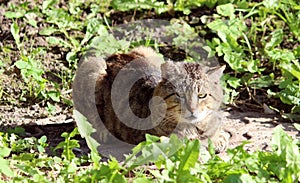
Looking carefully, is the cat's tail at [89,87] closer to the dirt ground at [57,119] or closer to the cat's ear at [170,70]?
the dirt ground at [57,119]

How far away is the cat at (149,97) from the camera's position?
5465 mm

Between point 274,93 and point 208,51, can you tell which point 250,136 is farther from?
point 208,51

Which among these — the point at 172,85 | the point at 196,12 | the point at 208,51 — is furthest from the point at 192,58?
the point at 172,85

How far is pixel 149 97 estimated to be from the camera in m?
5.68

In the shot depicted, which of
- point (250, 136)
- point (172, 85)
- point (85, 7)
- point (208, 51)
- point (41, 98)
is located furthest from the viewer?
point (85, 7)

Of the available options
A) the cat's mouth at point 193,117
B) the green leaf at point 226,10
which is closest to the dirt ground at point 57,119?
the cat's mouth at point 193,117

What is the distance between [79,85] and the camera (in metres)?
6.17

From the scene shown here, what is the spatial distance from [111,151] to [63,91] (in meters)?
1.37

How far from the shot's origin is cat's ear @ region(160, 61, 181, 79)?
5.50 m

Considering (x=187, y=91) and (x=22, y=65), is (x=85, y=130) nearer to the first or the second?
(x=187, y=91)

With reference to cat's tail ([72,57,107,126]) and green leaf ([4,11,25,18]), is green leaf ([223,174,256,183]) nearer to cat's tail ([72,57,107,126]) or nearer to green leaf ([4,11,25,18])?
cat's tail ([72,57,107,126])

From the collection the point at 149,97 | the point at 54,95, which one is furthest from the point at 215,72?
the point at 54,95

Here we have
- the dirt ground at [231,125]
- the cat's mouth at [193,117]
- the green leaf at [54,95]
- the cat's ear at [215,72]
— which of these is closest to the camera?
the cat's mouth at [193,117]

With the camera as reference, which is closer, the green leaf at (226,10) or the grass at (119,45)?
the grass at (119,45)
